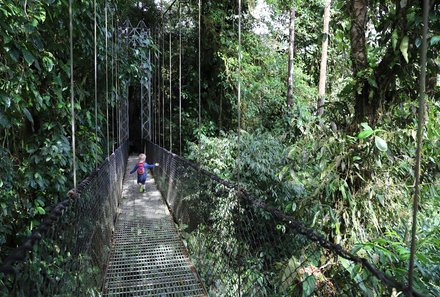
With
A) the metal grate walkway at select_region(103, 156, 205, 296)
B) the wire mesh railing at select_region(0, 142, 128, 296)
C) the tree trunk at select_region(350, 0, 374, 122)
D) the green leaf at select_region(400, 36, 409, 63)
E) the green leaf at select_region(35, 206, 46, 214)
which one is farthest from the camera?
the green leaf at select_region(35, 206, 46, 214)

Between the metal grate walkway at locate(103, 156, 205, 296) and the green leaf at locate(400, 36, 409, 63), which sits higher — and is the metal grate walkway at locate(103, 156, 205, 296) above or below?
below

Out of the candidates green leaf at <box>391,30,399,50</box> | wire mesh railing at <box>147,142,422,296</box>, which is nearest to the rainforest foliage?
green leaf at <box>391,30,399,50</box>

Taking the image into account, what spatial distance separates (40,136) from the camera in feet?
7.13

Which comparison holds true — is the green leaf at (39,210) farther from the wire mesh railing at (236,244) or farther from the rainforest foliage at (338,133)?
the wire mesh railing at (236,244)

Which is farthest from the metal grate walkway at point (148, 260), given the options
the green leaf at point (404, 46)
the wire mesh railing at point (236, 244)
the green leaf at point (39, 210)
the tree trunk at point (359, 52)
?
the green leaf at point (404, 46)

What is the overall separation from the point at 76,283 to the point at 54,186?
111 centimetres

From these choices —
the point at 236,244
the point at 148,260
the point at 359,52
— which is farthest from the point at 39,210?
the point at 359,52

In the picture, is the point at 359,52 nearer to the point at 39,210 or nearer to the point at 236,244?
the point at 236,244

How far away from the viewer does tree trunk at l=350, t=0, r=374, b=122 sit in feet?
4.96

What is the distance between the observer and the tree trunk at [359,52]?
151 centimetres

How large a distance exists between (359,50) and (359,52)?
1 cm

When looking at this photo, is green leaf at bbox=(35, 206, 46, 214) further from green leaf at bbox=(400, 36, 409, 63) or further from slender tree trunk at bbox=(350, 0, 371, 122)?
green leaf at bbox=(400, 36, 409, 63)

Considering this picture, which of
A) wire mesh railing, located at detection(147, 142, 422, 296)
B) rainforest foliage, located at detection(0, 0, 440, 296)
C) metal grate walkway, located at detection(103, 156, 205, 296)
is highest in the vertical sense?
rainforest foliage, located at detection(0, 0, 440, 296)

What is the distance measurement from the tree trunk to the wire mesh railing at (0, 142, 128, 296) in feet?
4.40
